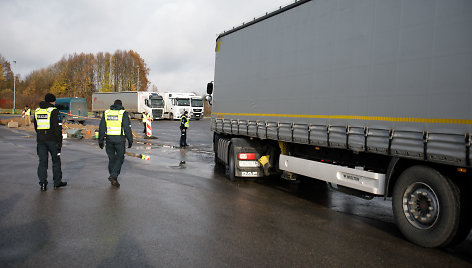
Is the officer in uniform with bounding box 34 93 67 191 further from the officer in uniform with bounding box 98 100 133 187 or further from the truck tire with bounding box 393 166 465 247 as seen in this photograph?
the truck tire with bounding box 393 166 465 247

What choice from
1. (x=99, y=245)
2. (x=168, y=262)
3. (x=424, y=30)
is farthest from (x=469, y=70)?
(x=99, y=245)

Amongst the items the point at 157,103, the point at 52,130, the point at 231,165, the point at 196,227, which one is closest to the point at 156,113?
the point at 157,103

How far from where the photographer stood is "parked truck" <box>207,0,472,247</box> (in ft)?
16.1

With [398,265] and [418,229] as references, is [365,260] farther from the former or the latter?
[418,229]

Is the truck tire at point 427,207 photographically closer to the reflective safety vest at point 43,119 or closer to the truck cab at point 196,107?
the reflective safety vest at point 43,119

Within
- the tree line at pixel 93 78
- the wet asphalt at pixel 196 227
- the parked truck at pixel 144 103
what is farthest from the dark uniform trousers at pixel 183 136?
the tree line at pixel 93 78

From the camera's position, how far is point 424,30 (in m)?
5.30

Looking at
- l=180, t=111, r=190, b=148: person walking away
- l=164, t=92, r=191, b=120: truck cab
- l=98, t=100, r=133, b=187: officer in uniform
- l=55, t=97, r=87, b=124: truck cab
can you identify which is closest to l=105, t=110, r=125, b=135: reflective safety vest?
l=98, t=100, r=133, b=187: officer in uniform

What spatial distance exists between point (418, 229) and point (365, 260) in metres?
1.05

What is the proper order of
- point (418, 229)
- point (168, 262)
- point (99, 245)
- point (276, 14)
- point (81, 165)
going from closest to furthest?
point (168, 262), point (99, 245), point (418, 229), point (276, 14), point (81, 165)

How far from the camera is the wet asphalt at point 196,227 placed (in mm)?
4707

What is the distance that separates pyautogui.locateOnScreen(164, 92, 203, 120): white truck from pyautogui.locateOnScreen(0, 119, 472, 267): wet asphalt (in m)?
40.2

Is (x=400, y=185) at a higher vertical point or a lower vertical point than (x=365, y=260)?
higher

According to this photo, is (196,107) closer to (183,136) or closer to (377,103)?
(183,136)
